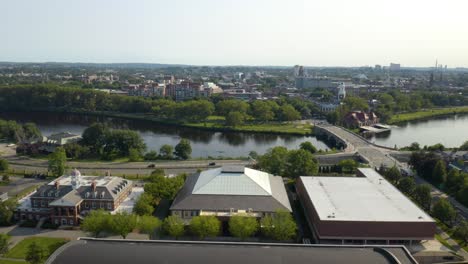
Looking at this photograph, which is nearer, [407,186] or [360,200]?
[360,200]

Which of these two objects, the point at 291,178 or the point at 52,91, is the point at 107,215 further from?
the point at 52,91

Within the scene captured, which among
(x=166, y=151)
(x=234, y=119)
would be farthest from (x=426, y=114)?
(x=166, y=151)

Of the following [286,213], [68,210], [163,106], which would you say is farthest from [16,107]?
[286,213]

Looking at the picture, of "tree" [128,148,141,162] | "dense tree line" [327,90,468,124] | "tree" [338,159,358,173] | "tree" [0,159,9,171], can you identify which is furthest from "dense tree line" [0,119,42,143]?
"dense tree line" [327,90,468,124]

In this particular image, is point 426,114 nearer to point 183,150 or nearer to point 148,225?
point 183,150

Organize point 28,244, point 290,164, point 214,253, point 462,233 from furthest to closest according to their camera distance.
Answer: point 290,164 < point 462,233 < point 28,244 < point 214,253

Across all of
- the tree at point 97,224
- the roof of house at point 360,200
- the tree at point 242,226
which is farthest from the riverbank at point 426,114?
the tree at point 97,224

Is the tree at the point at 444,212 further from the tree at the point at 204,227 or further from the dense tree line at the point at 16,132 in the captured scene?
the dense tree line at the point at 16,132
